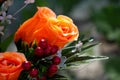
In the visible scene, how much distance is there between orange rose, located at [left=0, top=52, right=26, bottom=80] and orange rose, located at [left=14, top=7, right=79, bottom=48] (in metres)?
0.05

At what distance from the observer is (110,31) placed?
11.0ft

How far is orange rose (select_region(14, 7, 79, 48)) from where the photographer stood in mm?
794

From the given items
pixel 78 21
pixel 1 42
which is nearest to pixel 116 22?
pixel 78 21

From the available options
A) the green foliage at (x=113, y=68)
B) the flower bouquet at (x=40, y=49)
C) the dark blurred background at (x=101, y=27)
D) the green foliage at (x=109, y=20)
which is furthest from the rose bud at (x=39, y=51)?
the green foliage at (x=109, y=20)

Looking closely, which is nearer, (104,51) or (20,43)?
(20,43)

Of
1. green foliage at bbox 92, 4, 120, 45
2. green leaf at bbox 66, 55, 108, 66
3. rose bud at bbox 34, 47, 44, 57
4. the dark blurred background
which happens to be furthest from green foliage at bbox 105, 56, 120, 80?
rose bud at bbox 34, 47, 44, 57

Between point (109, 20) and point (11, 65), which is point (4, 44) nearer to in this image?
point (11, 65)

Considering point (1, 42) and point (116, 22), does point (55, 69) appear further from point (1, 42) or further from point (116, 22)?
point (116, 22)

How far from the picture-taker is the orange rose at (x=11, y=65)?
2.50 ft

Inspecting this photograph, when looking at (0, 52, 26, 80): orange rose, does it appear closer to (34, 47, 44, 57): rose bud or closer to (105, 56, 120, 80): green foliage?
(34, 47, 44, 57): rose bud

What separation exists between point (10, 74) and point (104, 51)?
278 cm

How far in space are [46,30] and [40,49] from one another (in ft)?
0.12

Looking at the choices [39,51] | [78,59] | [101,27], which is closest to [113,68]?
[101,27]

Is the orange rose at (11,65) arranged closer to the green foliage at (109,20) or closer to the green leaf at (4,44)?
the green leaf at (4,44)
